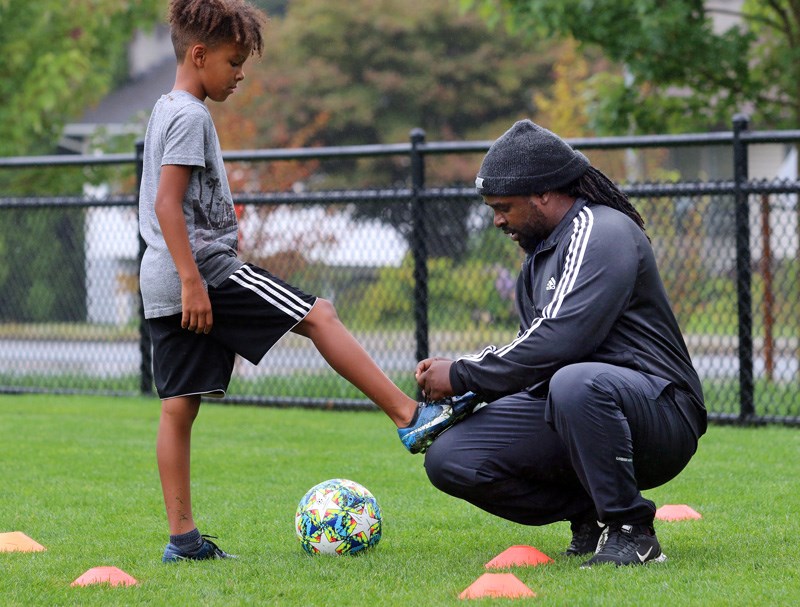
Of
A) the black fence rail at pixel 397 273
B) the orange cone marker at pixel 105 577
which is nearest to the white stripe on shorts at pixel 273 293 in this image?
the orange cone marker at pixel 105 577

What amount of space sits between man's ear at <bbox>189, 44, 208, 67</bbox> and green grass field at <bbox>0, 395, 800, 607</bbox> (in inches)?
69.0

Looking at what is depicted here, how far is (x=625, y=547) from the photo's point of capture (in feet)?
13.2

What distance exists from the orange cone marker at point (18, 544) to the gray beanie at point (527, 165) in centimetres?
211

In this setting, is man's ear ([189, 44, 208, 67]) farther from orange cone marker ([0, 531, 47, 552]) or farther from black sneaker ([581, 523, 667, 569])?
black sneaker ([581, 523, 667, 569])

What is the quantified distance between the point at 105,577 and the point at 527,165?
195 centimetres

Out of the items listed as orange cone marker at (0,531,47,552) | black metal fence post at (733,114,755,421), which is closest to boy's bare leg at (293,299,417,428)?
orange cone marker at (0,531,47,552)

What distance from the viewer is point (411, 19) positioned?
30.4 m

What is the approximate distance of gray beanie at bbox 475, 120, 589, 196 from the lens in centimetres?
422

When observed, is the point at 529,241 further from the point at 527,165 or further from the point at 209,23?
the point at 209,23

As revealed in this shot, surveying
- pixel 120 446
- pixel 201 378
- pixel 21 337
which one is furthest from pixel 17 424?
pixel 201 378

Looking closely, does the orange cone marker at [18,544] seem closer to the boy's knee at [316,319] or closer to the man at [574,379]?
the boy's knee at [316,319]

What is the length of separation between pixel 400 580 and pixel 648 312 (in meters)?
1.20

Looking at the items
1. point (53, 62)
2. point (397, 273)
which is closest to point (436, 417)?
point (397, 273)

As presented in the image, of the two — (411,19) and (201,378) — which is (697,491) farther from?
(411,19)
